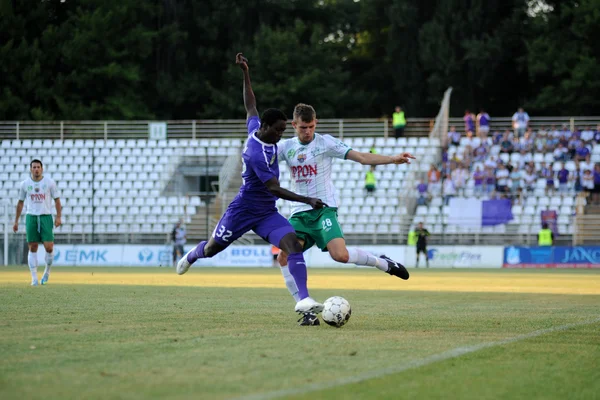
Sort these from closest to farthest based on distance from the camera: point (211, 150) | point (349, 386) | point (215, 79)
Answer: point (349, 386) < point (211, 150) < point (215, 79)

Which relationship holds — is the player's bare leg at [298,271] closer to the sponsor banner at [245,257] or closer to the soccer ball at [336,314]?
the soccer ball at [336,314]

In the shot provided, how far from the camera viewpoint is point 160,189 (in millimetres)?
42219

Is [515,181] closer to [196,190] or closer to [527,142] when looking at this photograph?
[527,142]

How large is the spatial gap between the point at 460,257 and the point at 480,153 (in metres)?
5.40

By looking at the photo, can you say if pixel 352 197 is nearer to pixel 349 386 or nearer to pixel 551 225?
pixel 551 225

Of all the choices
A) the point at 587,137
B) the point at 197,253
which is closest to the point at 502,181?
the point at 587,137

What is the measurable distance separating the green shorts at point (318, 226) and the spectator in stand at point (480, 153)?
1146 inches

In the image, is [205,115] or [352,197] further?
[205,115]

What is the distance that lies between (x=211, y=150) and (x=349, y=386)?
→ 124 feet

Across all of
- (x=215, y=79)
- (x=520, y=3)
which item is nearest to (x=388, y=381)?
(x=520, y=3)

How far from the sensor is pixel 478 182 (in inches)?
1507

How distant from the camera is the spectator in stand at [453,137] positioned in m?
40.9

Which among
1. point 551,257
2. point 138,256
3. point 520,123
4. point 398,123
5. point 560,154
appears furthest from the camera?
point 398,123

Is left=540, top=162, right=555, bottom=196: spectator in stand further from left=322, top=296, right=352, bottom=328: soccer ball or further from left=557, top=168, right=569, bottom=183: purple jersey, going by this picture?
left=322, top=296, right=352, bottom=328: soccer ball
